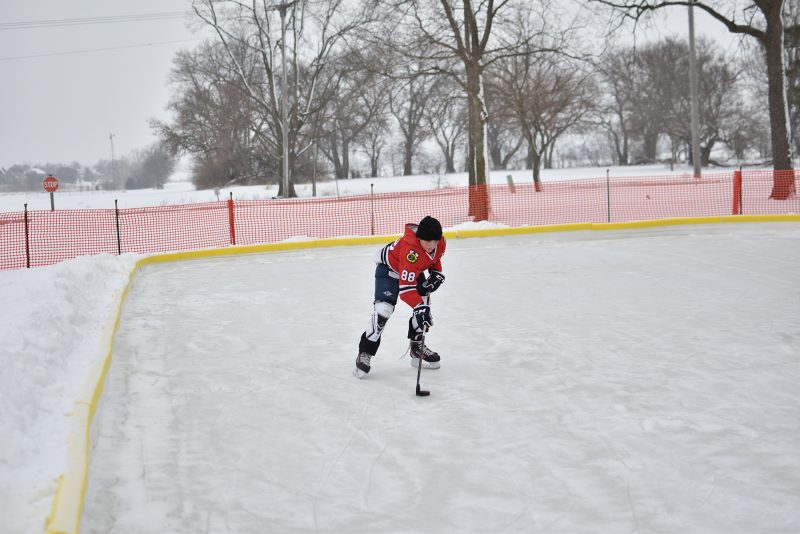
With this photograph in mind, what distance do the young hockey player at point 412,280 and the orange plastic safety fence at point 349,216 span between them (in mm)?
10009

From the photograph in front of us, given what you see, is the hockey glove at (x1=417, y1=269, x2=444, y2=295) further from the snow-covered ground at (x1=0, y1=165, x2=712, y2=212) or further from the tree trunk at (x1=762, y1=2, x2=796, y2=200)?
the snow-covered ground at (x1=0, y1=165, x2=712, y2=212)

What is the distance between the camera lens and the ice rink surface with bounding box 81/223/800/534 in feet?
12.5

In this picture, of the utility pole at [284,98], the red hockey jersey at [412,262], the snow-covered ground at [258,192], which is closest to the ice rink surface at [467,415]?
the red hockey jersey at [412,262]

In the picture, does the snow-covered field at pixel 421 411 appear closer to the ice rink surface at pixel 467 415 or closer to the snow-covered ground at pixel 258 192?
the ice rink surface at pixel 467 415

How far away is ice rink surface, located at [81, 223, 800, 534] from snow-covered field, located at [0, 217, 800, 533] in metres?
0.02

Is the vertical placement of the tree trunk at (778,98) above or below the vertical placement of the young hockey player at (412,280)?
above

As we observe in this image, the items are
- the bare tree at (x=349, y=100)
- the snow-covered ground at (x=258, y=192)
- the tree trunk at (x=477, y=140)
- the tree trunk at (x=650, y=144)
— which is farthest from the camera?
the tree trunk at (x=650, y=144)

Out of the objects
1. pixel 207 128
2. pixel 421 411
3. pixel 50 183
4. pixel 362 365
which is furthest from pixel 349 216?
pixel 207 128

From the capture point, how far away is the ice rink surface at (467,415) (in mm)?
3801

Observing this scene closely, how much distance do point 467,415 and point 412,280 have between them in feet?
3.91

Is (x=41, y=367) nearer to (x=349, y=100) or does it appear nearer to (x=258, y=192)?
(x=349, y=100)

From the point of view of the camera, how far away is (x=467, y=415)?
5234 millimetres

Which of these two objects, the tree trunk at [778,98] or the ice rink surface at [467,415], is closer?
the ice rink surface at [467,415]

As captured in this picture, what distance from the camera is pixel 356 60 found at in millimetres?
20469
